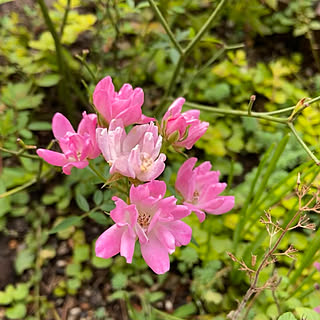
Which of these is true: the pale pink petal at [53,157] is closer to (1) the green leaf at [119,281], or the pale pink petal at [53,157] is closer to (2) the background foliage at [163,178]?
(2) the background foliage at [163,178]

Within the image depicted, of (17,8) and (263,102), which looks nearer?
(263,102)

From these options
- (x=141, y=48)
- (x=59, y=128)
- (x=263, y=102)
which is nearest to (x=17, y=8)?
(x=141, y=48)

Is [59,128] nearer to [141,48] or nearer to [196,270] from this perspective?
[196,270]

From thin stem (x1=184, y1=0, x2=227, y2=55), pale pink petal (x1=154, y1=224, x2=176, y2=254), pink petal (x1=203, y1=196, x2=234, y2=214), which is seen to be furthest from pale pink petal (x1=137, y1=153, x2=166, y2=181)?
thin stem (x1=184, y1=0, x2=227, y2=55)

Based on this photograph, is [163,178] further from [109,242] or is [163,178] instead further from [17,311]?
[17,311]

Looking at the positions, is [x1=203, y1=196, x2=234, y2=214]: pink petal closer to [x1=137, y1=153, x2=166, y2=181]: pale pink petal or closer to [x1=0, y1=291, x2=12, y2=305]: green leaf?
[x1=137, y1=153, x2=166, y2=181]: pale pink petal

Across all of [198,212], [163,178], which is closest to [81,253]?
[163,178]
